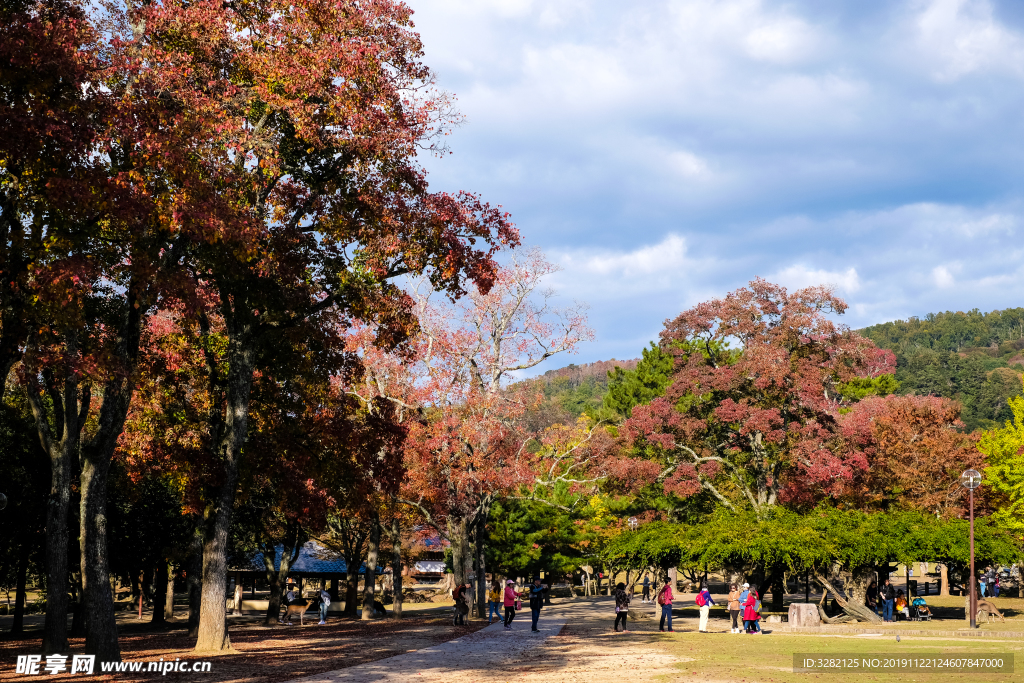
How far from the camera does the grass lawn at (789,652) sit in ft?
46.0

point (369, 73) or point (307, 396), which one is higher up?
point (369, 73)

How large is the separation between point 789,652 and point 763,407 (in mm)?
18103

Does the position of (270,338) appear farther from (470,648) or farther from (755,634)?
(755,634)

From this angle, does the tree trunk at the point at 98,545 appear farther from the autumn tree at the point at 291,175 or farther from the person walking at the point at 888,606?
the person walking at the point at 888,606

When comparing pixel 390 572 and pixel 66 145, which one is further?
pixel 390 572

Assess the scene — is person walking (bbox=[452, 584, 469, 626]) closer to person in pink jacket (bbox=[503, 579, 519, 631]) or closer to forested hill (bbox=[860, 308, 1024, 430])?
person in pink jacket (bbox=[503, 579, 519, 631])

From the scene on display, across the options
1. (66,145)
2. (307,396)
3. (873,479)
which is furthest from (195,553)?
(873,479)

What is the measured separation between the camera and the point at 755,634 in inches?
1016

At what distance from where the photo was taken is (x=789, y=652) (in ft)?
63.1

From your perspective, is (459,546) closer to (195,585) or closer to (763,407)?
(195,585)

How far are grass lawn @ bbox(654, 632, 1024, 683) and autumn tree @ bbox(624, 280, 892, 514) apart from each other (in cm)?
1063

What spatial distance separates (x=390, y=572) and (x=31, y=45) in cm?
5778

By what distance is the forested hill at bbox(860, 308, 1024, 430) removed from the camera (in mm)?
114688

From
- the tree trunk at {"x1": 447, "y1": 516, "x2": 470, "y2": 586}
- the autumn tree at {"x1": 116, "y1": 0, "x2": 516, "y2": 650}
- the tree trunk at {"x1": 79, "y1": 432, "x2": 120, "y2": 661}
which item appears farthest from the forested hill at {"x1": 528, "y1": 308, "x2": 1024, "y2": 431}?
the tree trunk at {"x1": 79, "y1": 432, "x2": 120, "y2": 661}
